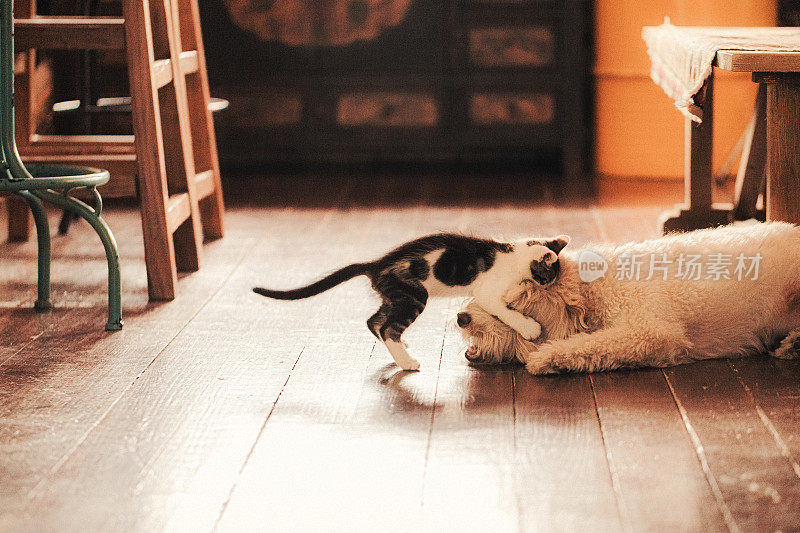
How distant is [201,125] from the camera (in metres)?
3.05

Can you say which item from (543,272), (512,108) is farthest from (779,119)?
(512,108)

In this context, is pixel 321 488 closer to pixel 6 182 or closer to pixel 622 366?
pixel 622 366

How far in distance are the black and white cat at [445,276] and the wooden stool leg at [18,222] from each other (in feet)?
5.06

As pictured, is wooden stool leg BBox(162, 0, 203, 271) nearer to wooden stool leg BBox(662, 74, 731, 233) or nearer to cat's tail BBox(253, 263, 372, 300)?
cat's tail BBox(253, 263, 372, 300)

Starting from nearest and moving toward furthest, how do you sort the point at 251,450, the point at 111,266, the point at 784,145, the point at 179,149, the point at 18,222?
the point at 251,450
the point at 784,145
the point at 111,266
the point at 179,149
the point at 18,222

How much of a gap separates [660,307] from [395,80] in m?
2.77

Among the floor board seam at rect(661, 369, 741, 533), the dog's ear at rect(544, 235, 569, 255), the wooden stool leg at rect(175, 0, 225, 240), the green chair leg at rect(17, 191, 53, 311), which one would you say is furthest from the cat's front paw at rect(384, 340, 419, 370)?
the wooden stool leg at rect(175, 0, 225, 240)

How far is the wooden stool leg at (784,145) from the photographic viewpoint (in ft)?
6.46

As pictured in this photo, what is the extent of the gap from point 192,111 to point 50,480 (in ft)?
6.13

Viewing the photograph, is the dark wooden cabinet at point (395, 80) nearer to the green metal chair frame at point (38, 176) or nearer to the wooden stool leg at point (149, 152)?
the wooden stool leg at point (149, 152)

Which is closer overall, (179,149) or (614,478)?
(614,478)

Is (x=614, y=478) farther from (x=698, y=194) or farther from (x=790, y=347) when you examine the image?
(x=698, y=194)

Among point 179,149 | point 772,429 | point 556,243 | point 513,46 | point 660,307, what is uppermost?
point 513,46

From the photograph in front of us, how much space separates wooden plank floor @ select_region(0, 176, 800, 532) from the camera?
124 cm
